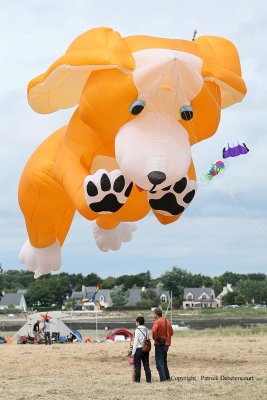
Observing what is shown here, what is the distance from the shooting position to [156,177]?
628 cm

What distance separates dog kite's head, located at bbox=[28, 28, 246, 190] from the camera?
650 centimetres

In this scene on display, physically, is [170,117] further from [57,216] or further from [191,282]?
[191,282]

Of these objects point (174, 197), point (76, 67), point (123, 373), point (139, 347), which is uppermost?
point (76, 67)

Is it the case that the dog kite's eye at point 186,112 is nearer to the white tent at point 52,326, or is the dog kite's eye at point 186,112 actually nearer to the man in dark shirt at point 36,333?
the man in dark shirt at point 36,333

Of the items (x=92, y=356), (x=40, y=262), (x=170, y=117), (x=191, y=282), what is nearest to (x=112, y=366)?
(x=92, y=356)

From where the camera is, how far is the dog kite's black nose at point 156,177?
20.6 feet

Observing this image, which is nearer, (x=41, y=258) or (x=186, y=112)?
(x=186, y=112)

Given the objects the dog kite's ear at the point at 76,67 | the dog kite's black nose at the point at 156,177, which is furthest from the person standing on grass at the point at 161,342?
the dog kite's black nose at the point at 156,177

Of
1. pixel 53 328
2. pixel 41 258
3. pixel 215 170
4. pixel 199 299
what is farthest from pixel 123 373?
pixel 199 299

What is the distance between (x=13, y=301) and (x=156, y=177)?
68352 millimetres

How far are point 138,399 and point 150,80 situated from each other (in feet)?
12.1

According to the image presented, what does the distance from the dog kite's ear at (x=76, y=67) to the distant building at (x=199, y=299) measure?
231ft

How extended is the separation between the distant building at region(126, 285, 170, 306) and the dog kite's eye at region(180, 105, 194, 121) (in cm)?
5506

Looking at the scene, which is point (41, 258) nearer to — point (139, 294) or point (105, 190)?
point (105, 190)
